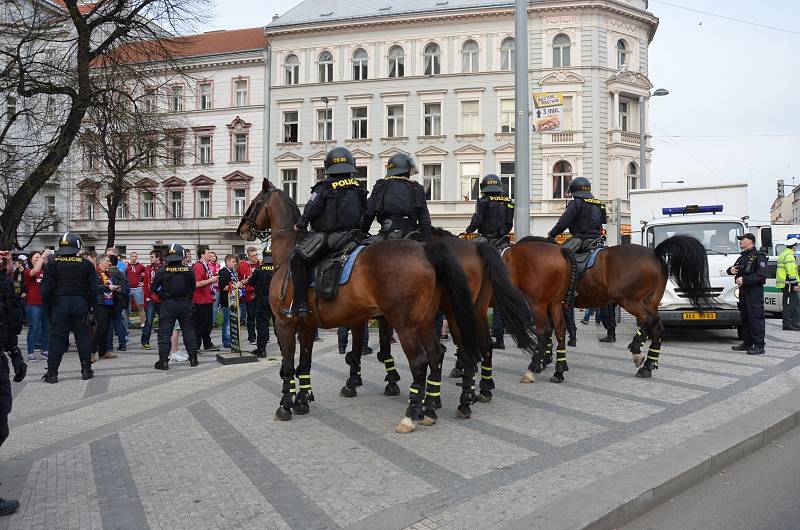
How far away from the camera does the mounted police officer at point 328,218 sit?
696 cm

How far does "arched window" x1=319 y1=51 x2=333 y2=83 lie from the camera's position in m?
44.5

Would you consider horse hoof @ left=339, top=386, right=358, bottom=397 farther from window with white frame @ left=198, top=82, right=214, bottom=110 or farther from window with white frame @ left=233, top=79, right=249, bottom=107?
window with white frame @ left=198, top=82, right=214, bottom=110

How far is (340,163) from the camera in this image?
23.9 feet

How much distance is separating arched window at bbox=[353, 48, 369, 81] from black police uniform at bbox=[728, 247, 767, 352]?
35669 mm

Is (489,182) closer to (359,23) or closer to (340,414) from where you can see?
(340,414)

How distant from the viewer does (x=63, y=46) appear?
19203 mm

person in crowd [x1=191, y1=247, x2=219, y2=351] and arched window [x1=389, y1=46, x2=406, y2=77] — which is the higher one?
arched window [x1=389, y1=46, x2=406, y2=77]

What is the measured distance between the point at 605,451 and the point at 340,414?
2.95 metres

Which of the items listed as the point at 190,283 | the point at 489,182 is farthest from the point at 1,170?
the point at 489,182

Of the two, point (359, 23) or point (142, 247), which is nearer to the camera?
point (359, 23)

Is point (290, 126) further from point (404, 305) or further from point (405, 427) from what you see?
point (405, 427)

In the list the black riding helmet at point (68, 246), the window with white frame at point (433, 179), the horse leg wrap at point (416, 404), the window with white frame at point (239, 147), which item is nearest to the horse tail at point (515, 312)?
the horse leg wrap at point (416, 404)

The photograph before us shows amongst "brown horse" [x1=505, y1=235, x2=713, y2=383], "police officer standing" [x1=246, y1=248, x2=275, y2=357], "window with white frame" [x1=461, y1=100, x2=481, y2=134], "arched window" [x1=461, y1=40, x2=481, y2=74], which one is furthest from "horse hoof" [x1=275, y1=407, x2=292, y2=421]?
"arched window" [x1=461, y1=40, x2=481, y2=74]

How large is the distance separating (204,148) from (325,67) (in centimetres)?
1078
